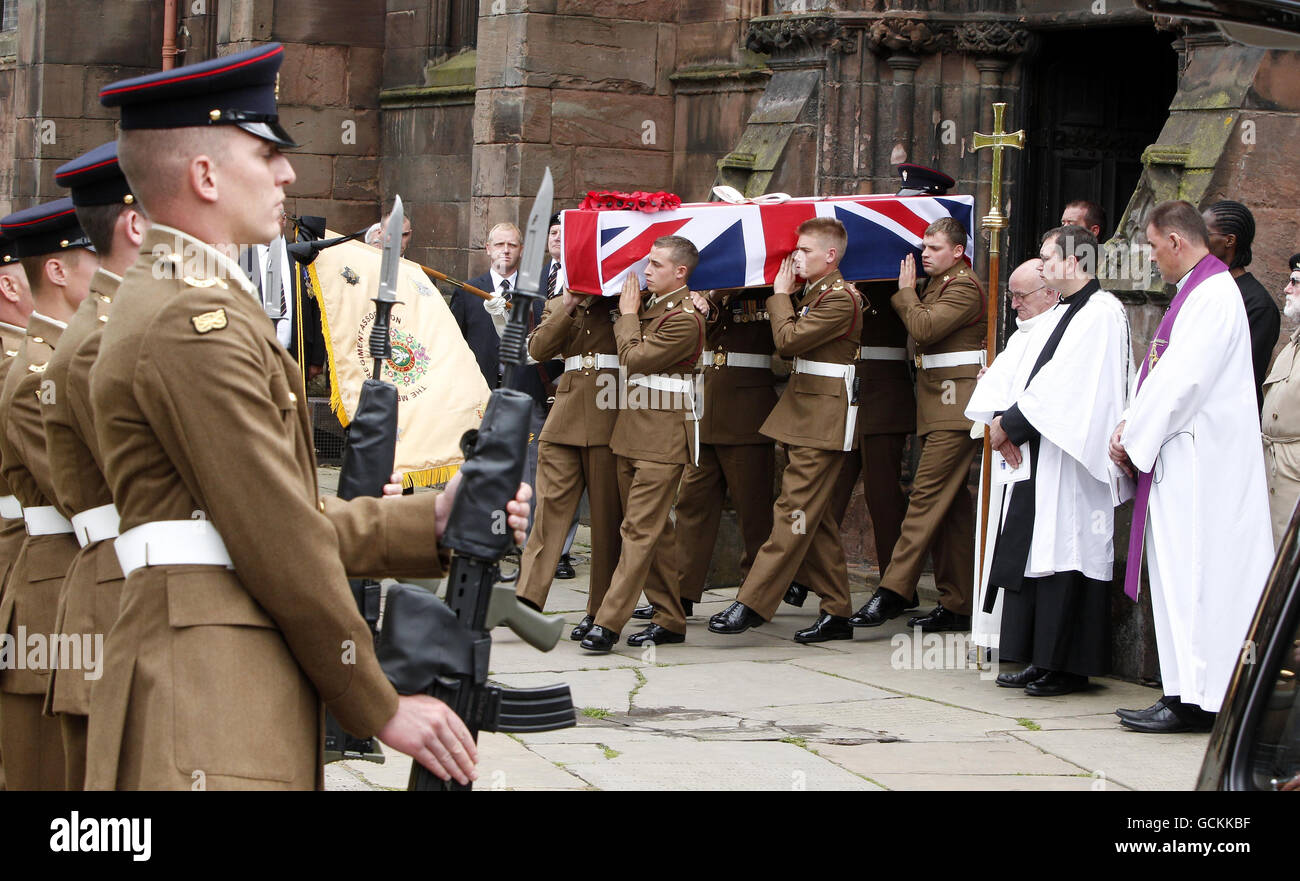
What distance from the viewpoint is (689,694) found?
747 centimetres

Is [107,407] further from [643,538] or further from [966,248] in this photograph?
[966,248]

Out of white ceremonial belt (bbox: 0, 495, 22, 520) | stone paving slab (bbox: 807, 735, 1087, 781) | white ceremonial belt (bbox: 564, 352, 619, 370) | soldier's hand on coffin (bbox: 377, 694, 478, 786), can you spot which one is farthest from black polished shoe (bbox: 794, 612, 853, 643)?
soldier's hand on coffin (bbox: 377, 694, 478, 786)

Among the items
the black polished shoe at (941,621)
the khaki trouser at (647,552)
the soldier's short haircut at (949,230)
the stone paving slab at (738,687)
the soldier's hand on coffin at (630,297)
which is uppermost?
the soldier's short haircut at (949,230)

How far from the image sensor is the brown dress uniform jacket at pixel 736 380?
30.1 ft

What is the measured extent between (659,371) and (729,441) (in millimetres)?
906

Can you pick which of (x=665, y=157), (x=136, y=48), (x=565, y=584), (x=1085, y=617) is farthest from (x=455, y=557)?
(x=136, y=48)

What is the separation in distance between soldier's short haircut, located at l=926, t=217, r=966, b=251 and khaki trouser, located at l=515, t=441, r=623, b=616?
78.4 inches

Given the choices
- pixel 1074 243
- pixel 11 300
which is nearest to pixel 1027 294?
pixel 1074 243

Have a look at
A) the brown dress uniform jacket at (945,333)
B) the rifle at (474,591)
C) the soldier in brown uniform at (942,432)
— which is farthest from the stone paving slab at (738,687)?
the rifle at (474,591)

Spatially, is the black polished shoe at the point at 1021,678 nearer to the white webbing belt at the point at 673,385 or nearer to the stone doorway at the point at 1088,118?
the white webbing belt at the point at 673,385

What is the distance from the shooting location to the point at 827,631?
8.77 metres

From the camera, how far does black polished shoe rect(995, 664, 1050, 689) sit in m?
7.59

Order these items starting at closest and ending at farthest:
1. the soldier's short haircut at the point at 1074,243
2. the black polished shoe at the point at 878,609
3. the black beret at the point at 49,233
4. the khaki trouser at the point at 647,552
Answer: the black beret at the point at 49,233
the soldier's short haircut at the point at 1074,243
the khaki trouser at the point at 647,552
the black polished shoe at the point at 878,609

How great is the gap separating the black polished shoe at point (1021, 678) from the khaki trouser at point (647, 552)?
166 cm
